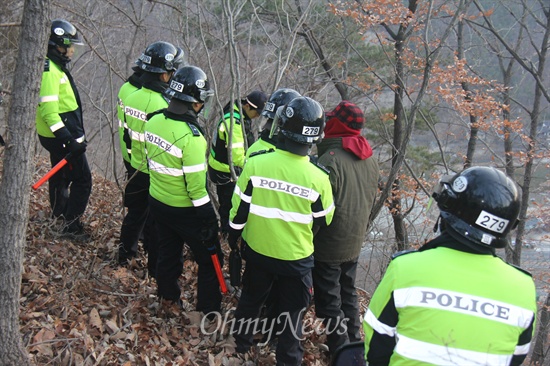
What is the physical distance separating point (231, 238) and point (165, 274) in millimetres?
1109

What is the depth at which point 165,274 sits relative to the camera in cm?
546

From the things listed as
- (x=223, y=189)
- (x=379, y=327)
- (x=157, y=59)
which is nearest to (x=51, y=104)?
(x=157, y=59)

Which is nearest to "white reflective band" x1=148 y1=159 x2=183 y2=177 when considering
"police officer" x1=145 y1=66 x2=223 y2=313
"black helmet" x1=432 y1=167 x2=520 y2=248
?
"police officer" x1=145 y1=66 x2=223 y2=313

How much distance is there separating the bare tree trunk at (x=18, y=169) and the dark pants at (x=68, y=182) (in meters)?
2.74

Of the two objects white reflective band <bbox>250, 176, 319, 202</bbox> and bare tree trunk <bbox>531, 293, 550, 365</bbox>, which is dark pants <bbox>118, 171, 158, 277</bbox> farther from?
bare tree trunk <bbox>531, 293, 550, 365</bbox>

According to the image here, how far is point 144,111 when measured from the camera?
582 centimetres

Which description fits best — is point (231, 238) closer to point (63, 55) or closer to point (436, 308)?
point (436, 308)

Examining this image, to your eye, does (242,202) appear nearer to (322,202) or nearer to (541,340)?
(322,202)

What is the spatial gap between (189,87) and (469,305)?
354 centimetres

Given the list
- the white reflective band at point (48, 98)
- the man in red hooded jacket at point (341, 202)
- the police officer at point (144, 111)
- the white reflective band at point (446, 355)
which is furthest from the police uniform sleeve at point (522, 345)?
the white reflective band at point (48, 98)

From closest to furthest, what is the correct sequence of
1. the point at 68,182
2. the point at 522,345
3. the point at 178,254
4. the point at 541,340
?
the point at 522,345 → the point at 178,254 → the point at 68,182 → the point at 541,340

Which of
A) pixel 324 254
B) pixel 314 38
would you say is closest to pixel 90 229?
pixel 324 254

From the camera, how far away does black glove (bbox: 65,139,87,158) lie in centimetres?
607

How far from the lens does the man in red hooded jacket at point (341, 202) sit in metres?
5.10
